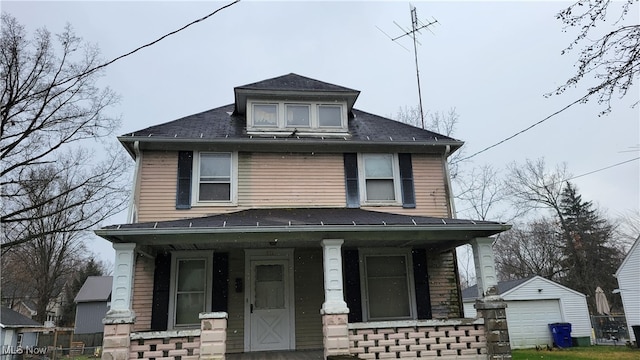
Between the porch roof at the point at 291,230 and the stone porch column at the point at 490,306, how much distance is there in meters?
0.32

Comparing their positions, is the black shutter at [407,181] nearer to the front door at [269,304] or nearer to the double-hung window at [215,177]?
the front door at [269,304]

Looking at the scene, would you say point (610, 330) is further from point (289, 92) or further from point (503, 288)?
point (289, 92)

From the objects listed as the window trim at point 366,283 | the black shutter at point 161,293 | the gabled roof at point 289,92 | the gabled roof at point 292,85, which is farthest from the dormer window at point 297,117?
the black shutter at point 161,293

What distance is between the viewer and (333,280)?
7441mm

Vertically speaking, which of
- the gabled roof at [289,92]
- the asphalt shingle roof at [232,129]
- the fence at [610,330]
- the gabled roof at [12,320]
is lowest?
the fence at [610,330]

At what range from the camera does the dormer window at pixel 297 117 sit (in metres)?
10.3

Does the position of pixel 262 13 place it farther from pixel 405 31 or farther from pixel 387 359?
A: pixel 405 31

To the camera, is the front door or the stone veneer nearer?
the stone veneer

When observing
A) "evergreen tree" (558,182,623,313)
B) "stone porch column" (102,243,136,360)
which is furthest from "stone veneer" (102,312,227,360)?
"evergreen tree" (558,182,623,313)

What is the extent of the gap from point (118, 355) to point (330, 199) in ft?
16.4

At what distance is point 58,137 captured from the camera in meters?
14.3

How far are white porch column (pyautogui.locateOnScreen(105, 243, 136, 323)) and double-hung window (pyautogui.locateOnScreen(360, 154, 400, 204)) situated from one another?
493cm

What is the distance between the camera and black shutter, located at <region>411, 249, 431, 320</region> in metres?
9.20

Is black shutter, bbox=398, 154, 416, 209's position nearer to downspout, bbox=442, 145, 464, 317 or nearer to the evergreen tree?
downspout, bbox=442, 145, 464, 317
